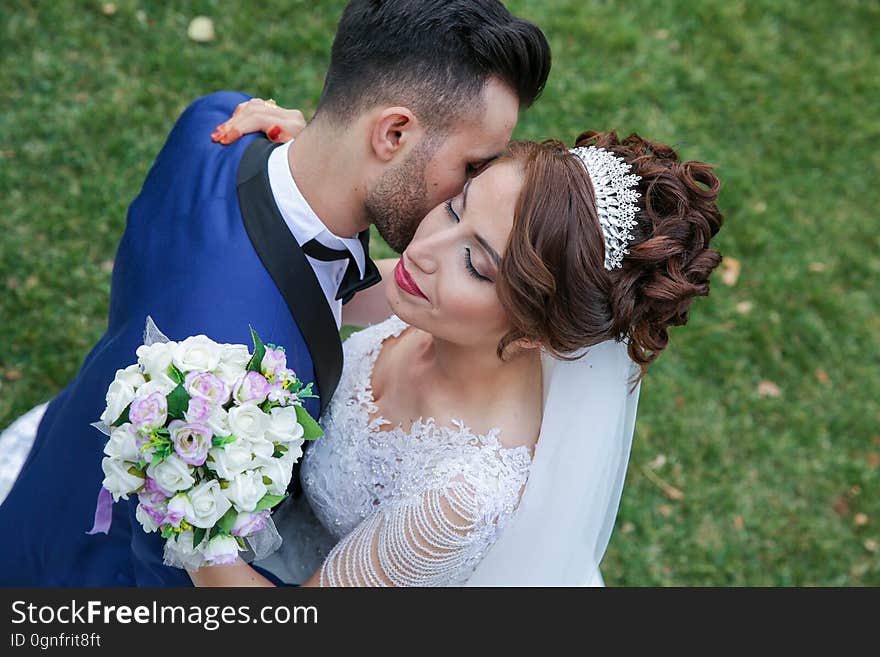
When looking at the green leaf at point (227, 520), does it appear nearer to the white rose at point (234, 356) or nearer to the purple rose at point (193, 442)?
the purple rose at point (193, 442)

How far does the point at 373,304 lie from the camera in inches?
147

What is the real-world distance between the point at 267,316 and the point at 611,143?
4.11 ft

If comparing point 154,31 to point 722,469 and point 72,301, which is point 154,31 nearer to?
point 72,301

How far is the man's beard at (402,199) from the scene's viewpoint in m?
2.82

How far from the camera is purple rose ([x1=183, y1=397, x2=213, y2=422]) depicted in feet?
6.80

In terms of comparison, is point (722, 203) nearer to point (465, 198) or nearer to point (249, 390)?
point (465, 198)

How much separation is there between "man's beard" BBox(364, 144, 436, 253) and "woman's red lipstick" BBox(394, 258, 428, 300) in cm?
22

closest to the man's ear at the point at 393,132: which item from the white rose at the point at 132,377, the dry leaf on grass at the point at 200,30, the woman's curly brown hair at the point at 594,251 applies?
the woman's curly brown hair at the point at 594,251

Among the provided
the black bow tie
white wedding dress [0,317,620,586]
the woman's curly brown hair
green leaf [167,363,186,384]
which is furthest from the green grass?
green leaf [167,363,186,384]

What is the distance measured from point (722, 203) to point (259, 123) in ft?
12.8

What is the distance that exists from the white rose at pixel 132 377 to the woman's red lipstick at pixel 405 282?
90 centimetres

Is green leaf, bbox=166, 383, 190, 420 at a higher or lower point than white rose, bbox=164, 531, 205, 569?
higher

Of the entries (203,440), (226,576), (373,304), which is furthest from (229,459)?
(373,304)

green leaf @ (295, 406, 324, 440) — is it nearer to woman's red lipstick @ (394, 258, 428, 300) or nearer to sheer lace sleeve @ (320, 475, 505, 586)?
sheer lace sleeve @ (320, 475, 505, 586)
